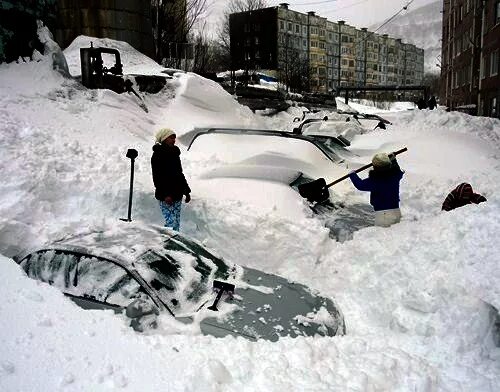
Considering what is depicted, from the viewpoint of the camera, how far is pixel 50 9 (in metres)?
12.6

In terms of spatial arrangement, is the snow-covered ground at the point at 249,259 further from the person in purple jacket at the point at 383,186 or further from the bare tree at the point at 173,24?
the bare tree at the point at 173,24

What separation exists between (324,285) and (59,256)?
2.82 metres

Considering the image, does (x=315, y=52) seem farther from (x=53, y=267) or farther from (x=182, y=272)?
(x=53, y=267)

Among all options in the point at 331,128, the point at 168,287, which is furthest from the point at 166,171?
the point at 331,128

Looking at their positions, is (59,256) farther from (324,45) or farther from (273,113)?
(324,45)

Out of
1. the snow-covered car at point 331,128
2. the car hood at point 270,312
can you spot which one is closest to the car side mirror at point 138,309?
the car hood at point 270,312

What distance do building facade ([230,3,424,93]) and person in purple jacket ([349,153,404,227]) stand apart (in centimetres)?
3504

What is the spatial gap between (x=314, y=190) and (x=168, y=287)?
3.39 metres

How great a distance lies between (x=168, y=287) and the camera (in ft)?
11.5

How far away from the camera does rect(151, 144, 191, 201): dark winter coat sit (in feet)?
18.8

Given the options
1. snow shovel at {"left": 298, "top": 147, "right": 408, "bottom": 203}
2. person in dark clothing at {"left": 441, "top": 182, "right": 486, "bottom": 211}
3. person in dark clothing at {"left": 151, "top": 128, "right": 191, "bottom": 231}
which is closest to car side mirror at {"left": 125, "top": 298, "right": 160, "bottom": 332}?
person in dark clothing at {"left": 151, "top": 128, "right": 191, "bottom": 231}

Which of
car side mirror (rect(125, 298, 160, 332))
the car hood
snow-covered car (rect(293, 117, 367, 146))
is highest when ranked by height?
snow-covered car (rect(293, 117, 367, 146))

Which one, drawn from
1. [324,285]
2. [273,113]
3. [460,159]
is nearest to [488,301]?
Answer: [324,285]

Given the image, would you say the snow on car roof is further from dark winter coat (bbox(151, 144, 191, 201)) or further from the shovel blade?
the shovel blade
